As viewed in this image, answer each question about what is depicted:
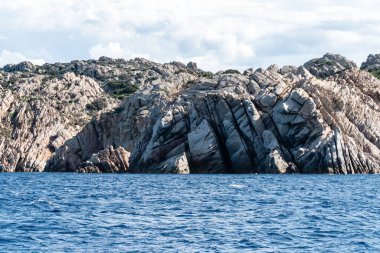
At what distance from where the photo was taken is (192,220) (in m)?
43.5

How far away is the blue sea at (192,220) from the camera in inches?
1358

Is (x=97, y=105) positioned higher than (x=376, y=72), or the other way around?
(x=376, y=72)

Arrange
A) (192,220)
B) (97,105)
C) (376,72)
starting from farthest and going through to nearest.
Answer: (97,105), (376,72), (192,220)

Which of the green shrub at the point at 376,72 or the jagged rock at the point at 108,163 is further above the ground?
the green shrub at the point at 376,72

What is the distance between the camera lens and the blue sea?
3450cm

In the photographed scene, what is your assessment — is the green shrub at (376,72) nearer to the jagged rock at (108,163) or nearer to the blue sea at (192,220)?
the jagged rock at (108,163)

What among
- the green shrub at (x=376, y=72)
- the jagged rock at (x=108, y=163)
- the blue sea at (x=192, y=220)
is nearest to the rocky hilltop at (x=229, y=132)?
the jagged rock at (x=108, y=163)

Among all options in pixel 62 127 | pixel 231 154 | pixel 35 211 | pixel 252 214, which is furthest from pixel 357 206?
pixel 62 127

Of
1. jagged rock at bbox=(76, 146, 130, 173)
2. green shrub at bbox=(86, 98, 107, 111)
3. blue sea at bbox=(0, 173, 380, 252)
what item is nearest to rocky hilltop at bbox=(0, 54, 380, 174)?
jagged rock at bbox=(76, 146, 130, 173)

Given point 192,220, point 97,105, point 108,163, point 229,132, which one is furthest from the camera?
point 97,105

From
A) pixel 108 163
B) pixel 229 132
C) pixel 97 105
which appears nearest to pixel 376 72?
pixel 97 105

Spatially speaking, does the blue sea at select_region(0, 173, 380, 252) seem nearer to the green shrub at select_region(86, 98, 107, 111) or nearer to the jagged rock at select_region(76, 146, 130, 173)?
the jagged rock at select_region(76, 146, 130, 173)

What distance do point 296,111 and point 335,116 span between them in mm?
7696

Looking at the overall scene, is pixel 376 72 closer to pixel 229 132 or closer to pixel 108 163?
pixel 229 132
